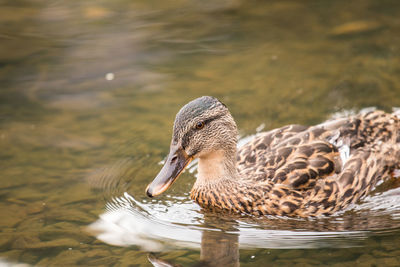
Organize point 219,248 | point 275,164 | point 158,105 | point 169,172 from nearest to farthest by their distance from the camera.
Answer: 1. point 219,248
2. point 169,172
3. point 275,164
4. point 158,105

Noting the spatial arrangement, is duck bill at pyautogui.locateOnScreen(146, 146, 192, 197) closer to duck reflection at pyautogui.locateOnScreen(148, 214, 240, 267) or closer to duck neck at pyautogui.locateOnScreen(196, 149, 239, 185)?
duck neck at pyautogui.locateOnScreen(196, 149, 239, 185)

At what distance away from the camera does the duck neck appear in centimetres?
703

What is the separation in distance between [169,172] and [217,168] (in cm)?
84

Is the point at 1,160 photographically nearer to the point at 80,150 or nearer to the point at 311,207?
the point at 80,150

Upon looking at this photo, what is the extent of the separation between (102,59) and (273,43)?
3.21m

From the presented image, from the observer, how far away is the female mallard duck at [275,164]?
6.60 m

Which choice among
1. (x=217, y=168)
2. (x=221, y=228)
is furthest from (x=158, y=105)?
(x=221, y=228)

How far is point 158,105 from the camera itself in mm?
9414

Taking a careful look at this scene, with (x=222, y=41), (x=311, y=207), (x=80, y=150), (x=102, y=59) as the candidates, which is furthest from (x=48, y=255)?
(x=222, y=41)

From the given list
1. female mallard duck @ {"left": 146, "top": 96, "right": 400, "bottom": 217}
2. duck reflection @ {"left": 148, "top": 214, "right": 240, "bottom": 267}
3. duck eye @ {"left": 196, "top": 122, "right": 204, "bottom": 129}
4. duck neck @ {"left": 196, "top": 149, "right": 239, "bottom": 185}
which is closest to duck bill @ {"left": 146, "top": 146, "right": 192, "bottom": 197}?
female mallard duck @ {"left": 146, "top": 96, "right": 400, "bottom": 217}

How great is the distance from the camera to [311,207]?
6781mm

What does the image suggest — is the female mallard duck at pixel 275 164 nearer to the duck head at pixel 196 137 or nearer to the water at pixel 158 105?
the duck head at pixel 196 137

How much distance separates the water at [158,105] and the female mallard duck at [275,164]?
205 millimetres

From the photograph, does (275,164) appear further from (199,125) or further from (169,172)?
(169,172)
